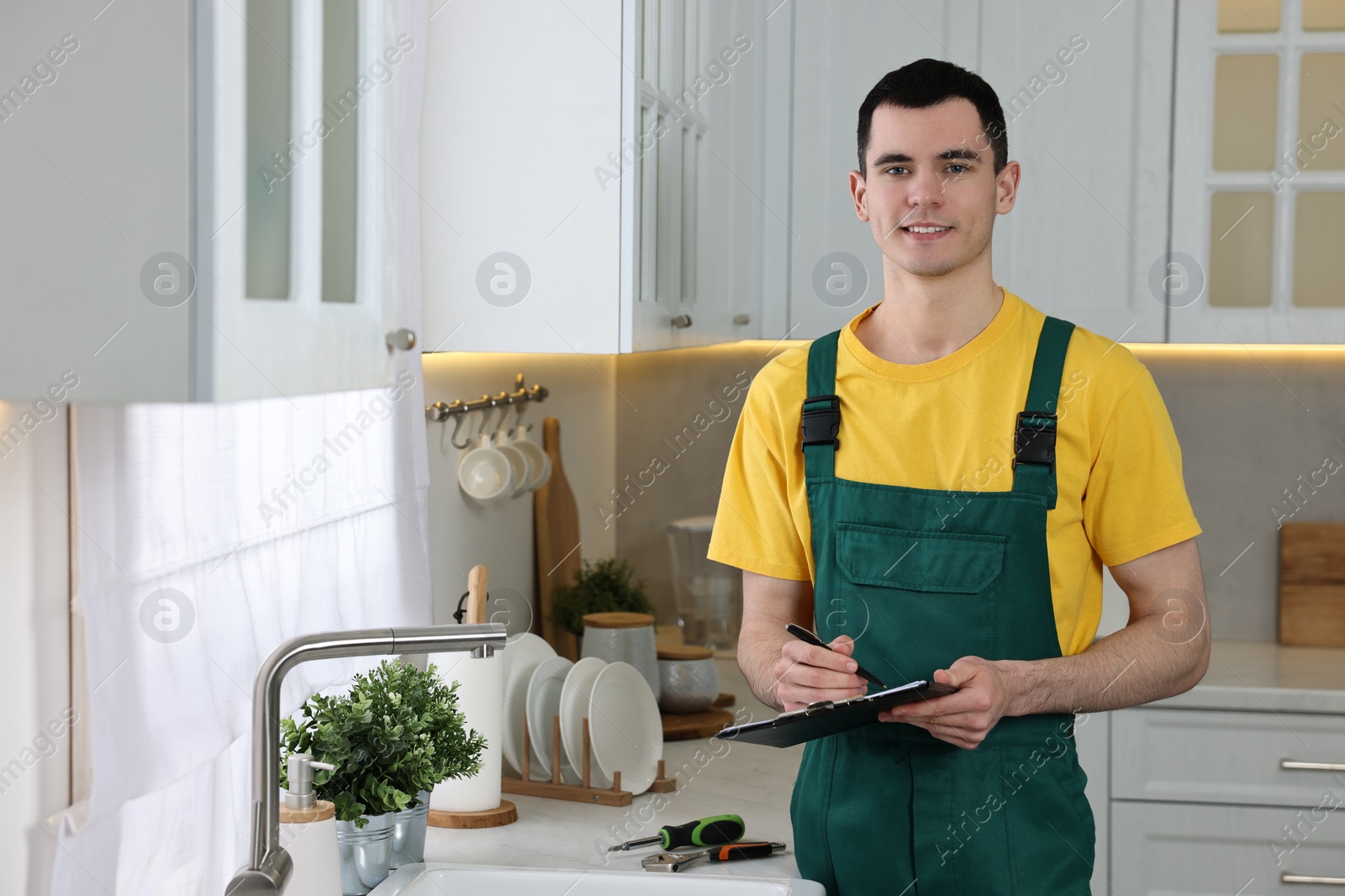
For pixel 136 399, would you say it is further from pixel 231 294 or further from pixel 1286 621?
pixel 1286 621

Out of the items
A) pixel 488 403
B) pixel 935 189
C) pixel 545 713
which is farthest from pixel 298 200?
pixel 488 403

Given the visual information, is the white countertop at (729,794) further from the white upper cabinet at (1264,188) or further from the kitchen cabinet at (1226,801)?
the white upper cabinet at (1264,188)

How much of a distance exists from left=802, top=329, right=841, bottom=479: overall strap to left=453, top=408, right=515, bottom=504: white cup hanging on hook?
2.61ft

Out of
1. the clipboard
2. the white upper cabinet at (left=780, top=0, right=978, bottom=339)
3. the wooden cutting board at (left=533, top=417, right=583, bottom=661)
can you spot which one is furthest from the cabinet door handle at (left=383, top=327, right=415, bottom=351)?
the white upper cabinet at (left=780, top=0, right=978, bottom=339)

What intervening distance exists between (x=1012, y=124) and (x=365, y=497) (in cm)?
148

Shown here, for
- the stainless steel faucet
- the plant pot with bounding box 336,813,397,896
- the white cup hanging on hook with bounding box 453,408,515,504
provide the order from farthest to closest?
the white cup hanging on hook with bounding box 453,408,515,504
the plant pot with bounding box 336,813,397,896
the stainless steel faucet

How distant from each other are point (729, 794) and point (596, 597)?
0.63 metres

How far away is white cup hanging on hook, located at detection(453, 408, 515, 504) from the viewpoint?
2051mm

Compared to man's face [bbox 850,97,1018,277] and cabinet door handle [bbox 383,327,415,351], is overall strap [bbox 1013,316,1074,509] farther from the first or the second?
cabinet door handle [bbox 383,327,415,351]

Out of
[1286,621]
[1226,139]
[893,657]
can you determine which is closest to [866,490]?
[893,657]

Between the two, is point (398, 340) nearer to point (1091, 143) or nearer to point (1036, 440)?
point (1036, 440)

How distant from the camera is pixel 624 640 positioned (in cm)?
220

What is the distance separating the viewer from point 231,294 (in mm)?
830

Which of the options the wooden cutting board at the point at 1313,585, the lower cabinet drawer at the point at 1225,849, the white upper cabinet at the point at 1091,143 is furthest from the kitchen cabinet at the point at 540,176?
the wooden cutting board at the point at 1313,585
